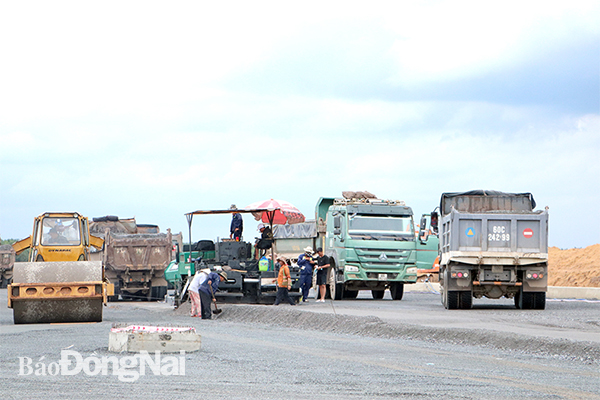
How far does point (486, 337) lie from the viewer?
14836 millimetres

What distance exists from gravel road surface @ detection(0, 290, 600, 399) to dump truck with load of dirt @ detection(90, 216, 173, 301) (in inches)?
386

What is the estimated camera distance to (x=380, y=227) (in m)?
27.8

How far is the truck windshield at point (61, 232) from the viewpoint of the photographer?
20688mm

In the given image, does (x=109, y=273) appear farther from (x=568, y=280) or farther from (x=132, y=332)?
(x=568, y=280)

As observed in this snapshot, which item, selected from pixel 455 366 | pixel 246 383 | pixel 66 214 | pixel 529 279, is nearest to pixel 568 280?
pixel 529 279

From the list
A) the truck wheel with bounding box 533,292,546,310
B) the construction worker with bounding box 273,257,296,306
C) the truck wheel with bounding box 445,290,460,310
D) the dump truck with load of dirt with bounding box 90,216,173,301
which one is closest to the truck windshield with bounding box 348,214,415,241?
the construction worker with bounding box 273,257,296,306

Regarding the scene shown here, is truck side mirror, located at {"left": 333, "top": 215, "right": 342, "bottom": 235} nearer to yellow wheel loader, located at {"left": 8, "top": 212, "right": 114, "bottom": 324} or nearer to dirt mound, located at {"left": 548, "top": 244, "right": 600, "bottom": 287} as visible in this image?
yellow wheel loader, located at {"left": 8, "top": 212, "right": 114, "bottom": 324}

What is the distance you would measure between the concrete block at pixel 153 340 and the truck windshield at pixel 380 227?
15.2m

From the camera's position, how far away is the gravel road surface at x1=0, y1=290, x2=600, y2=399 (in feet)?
30.5

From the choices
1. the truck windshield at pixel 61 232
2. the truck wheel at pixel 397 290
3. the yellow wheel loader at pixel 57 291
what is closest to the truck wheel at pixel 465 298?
the truck wheel at pixel 397 290

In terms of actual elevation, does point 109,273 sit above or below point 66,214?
below

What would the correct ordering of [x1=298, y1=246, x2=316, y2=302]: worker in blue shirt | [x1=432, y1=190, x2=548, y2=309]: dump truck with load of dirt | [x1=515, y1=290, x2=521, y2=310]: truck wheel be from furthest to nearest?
[x1=298, y1=246, x2=316, y2=302]: worker in blue shirt
[x1=515, y1=290, x2=521, y2=310]: truck wheel
[x1=432, y1=190, x2=548, y2=309]: dump truck with load of dirt

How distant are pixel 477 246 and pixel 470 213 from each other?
90cm

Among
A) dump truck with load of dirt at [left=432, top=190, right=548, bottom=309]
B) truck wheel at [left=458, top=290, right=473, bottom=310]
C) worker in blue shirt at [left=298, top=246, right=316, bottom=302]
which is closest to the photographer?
dump truck with load of dirt at [left=432, top=190, right=548, bottom=309]
